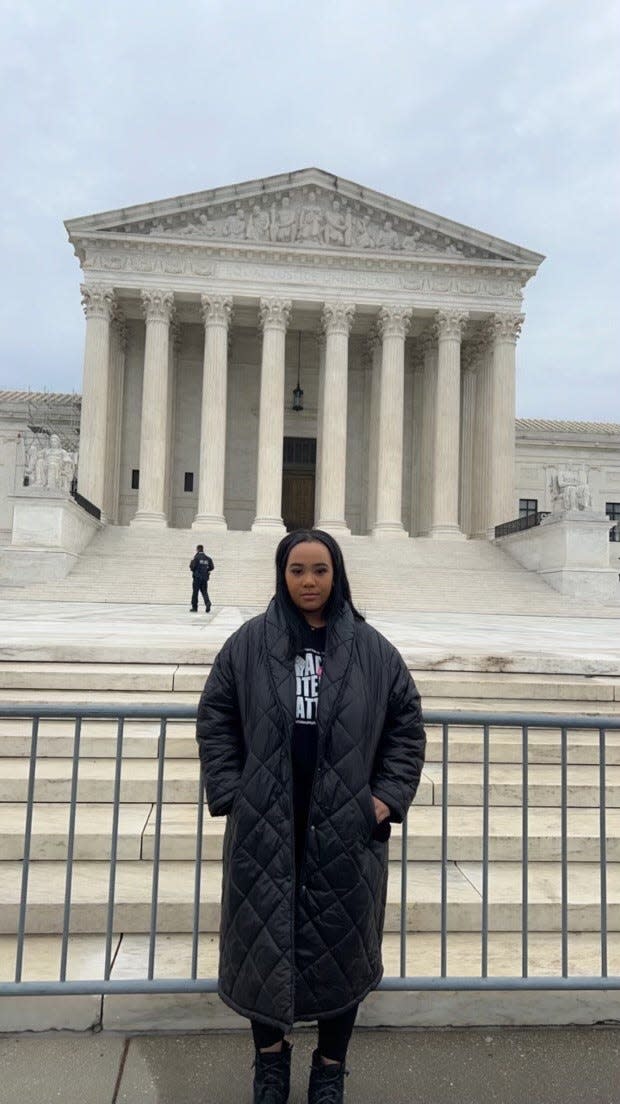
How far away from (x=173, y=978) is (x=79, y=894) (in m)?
0.87

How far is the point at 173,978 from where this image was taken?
332 centimetres

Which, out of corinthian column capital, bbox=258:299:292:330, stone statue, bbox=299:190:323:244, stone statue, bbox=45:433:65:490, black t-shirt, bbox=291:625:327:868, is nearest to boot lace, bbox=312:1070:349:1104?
black t-shirt, bbox=291:625:327:868

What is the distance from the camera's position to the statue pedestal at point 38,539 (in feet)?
77.8

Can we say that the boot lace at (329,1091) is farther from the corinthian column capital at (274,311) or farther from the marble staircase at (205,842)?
the corinthian column capital at (274,311)

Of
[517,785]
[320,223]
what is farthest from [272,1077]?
[320,223]

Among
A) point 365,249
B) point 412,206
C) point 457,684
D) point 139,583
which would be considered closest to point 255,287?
point 365,249

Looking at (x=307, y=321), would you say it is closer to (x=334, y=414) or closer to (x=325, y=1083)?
(x=334, y=414)

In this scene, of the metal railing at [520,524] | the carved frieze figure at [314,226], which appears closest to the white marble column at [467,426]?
the metal railing at [520,524]

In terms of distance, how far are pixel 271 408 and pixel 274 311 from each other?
175 inches

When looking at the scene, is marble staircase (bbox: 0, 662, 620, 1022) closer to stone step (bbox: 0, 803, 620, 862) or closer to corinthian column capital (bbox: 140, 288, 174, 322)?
stone step (bbox: 0, 803, 620, 862)

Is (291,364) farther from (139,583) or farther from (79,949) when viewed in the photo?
(79,949)

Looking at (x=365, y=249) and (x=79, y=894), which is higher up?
(x=365, y=249)

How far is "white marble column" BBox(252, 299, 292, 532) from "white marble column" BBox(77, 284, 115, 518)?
22.6 feet

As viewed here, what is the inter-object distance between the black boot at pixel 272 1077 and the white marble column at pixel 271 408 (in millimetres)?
29285
